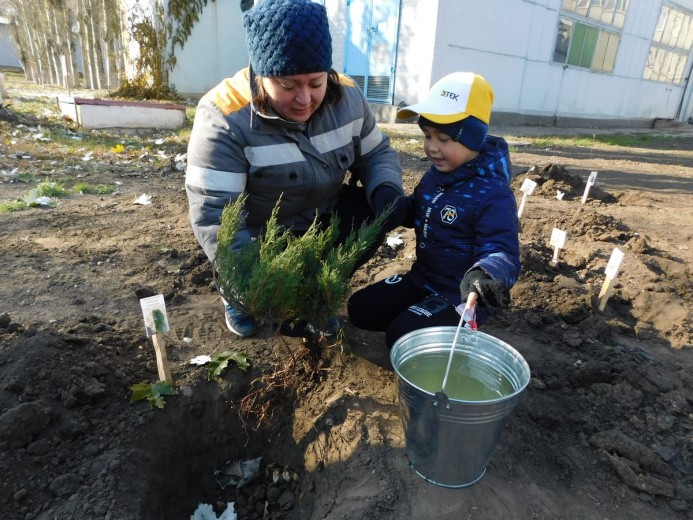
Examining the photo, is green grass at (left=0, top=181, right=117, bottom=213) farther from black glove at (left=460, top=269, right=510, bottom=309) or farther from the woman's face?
black glove at (left=460, top=269, right=510, bottom=309)

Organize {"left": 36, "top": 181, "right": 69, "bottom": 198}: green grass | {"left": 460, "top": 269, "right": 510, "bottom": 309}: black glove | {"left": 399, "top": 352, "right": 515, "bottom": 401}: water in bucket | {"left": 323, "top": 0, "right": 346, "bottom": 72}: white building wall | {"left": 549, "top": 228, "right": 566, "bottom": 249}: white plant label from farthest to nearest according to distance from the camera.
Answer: {"left": 323, "top": 0, "right": 346, "bottom": 72}: white building wall < {"left": 36, "top": 181, "right": 69, "bottom": 198}: green grass < {"left": 549, "top": 228, "right": 566, "bottom": 249}: white plant label < {"left": 399, "top": 352, "right": 515, "bottom": 401}: water in bucket < {"left": 460, "top": 269, "right": 510, "bottom": 309}: black glove

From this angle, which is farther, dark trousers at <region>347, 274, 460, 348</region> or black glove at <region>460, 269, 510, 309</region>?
dark trousers at <region>347, 274, 460, 348</region>

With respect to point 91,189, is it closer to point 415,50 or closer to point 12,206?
point 12,206

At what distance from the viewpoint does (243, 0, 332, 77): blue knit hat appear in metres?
1.96

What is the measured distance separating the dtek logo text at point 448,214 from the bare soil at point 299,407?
2.73 ft

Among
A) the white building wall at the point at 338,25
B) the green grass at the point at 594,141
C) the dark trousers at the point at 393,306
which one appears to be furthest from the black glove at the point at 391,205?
the white building wall at the point at 338,25

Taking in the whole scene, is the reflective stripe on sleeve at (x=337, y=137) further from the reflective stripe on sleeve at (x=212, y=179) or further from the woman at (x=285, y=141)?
the reflective stripe on sleeve at (x=212, y=179)

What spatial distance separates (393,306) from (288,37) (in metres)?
1.42

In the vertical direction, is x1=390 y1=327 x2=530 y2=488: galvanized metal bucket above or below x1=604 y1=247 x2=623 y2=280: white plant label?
below

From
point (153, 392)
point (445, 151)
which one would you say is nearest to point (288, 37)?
point (445, 151)

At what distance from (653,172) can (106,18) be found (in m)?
13.7

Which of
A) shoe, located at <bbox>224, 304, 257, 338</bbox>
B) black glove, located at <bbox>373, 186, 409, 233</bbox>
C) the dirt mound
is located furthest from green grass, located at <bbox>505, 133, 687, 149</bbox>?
shoe, located at <bbox>224, 304, 257, 338</bbox>

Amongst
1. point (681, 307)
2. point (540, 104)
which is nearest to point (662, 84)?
point (540, 104)

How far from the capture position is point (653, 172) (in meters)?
7.81
